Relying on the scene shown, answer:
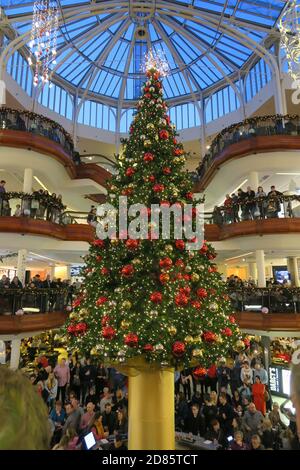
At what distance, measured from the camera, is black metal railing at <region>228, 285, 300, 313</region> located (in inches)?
517

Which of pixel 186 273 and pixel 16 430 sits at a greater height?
pixel 186 273


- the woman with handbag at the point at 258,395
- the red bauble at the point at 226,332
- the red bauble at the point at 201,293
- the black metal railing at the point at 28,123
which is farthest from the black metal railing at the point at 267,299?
the black metal railing at the point at 28,123

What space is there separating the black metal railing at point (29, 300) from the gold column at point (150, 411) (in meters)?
7.33

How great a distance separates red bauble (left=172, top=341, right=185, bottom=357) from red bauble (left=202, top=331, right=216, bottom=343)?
0.55 metres

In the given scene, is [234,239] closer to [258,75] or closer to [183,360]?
[183,360]

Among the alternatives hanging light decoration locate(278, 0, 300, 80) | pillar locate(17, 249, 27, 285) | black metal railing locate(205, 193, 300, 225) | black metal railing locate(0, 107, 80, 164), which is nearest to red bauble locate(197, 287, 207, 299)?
hanging light decoration locate(278, 0, 300, 80)

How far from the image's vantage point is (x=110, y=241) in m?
7.03

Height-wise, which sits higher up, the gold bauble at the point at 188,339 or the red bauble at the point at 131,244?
the red bauble at the point at 131,244

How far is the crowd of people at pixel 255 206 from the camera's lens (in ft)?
48.4

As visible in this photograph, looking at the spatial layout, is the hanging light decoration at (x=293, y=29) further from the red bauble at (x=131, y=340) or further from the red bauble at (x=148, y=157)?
the red bauble at (x=131, y=340)

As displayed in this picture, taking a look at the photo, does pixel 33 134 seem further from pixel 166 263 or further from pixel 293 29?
pixel 166 263

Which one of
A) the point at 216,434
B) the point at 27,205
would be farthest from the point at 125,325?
the point at 27,205
